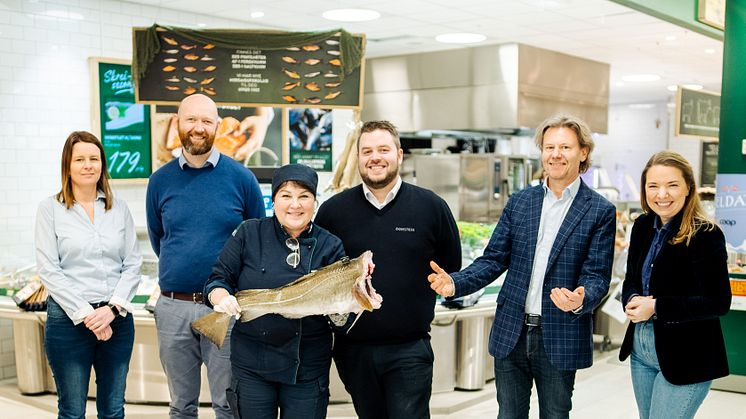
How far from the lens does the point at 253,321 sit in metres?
2.51

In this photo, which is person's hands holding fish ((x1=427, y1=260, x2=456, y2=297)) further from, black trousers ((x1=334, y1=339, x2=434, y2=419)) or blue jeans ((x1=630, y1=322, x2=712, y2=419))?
blue jeans ((x1=630, y1=322, x2=712, y2=419))

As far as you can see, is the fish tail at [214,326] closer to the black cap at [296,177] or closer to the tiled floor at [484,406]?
the black cap at [296,177]

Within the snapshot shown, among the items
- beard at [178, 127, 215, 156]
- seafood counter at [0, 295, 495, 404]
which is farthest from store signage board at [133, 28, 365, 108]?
beard at [178, 127, 215, 156]

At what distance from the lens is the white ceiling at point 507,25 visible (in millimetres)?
6859

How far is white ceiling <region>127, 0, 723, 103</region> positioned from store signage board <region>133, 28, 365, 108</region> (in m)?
2.14

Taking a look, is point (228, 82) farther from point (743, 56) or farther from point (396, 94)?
point (396, 94)

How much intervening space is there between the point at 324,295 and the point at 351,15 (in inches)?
215

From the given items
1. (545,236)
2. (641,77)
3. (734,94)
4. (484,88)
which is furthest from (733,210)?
(641,77)

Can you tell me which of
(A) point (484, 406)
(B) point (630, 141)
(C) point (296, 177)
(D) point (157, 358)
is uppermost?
(B) point (630, 141)

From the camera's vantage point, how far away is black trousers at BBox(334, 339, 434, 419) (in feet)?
8.77

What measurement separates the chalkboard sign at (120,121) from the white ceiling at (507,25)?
2.67 feet

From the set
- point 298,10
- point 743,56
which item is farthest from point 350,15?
point 743,56

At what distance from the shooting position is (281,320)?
2.49 meters

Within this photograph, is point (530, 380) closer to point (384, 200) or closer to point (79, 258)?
point (384, 200)
